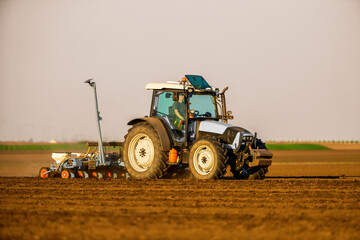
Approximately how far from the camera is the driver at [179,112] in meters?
15.4

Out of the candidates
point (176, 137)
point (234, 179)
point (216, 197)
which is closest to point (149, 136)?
point (176, 137)

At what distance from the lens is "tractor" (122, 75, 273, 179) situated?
1484 centimetres

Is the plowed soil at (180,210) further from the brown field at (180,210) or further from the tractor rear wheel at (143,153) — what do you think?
the tractor rear wheel at (143,153)

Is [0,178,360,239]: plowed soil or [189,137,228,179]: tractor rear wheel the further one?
[189,137,228,179]: tractor rear wheel

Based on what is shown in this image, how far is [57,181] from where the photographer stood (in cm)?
1525

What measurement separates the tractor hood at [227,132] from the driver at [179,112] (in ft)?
1.48

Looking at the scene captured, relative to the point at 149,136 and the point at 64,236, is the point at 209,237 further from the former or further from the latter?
the point at 149,136

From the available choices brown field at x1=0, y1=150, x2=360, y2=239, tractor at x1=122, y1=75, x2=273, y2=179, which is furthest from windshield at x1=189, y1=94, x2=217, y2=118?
brown field at x1=0, y1=150, x2=360, y2=239

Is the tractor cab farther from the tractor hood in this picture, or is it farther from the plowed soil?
the plowed soil

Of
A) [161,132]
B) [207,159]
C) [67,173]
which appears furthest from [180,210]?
[67,173]

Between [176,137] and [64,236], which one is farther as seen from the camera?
[176,137]

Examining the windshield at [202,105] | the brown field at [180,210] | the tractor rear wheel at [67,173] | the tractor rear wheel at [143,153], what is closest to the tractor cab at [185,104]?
the windshield at [202,105]

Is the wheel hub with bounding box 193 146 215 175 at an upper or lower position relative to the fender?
lower

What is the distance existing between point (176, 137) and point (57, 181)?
9.26 ft
